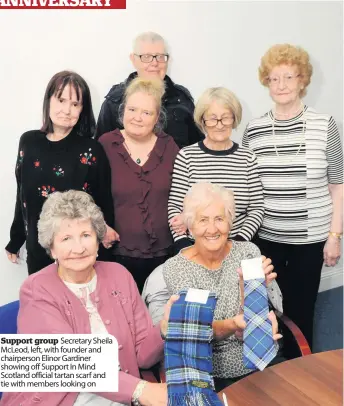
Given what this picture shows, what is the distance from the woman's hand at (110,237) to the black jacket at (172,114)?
→ 41cm

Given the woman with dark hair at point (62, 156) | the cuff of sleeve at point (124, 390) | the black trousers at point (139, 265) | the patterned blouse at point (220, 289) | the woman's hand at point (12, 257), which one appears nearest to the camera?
the cuff of sleeve at point (124, 390)

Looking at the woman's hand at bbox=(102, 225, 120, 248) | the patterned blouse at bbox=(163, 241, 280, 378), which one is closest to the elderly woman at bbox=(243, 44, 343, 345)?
the patterned blouse at bbox=(163, 241, 280, 378)

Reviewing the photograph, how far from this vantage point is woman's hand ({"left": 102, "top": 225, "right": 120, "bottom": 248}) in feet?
6.34

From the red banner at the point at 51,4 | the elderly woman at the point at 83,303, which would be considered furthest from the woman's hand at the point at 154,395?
the red banner at the point at 51,4

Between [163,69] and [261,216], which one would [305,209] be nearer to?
[261,216]

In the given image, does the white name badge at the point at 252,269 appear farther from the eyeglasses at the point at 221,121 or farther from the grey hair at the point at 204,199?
the eyeglasses at the point at 221,121

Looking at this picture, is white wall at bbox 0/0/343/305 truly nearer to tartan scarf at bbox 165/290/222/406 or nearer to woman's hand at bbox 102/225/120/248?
woman's hand at bbox 102/225/120/248

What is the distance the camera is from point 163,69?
2.12m

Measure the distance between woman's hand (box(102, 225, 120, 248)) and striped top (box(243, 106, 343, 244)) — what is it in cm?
62

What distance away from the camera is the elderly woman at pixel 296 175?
1.99 meters

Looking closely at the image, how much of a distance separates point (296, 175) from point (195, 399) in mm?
1042

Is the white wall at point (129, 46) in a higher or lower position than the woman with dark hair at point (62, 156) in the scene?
higher

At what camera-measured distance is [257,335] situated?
140cm

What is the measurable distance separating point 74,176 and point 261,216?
741 millimetres
